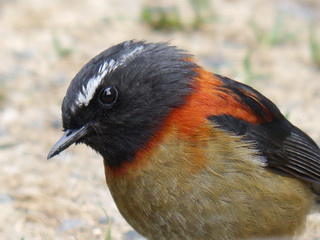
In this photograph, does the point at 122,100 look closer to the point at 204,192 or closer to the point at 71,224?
the point at 204,192

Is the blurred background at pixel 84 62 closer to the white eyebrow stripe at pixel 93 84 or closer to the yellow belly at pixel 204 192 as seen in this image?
the yellow belly at pixel 204 192

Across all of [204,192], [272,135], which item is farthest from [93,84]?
[272,135]

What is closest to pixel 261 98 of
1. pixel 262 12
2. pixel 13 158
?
pixel 13 158

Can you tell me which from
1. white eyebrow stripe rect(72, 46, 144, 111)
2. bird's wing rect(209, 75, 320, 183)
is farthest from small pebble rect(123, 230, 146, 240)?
white eyebrow stripe rect(72, 46, 144, 111)

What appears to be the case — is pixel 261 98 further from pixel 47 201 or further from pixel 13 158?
pixel 13 158

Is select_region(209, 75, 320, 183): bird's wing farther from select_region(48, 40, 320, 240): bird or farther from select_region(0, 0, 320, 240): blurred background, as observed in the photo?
select_region(0, 0, 320, 240): blurred background
